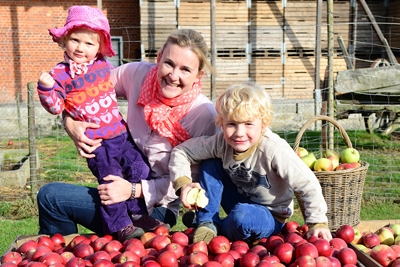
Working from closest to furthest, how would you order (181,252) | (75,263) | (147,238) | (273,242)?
1. (75,263)
2. (181,252)
3. (273,242)
4. (147,238)

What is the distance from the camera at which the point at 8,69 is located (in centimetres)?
1399

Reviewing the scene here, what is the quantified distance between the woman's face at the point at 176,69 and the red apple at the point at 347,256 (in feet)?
4.16

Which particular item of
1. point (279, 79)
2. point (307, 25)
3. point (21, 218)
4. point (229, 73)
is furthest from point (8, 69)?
point (21, 218)

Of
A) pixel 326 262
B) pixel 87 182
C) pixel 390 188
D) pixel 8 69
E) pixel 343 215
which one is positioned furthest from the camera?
pixel 8 69

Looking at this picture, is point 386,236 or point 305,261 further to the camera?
point 386,236

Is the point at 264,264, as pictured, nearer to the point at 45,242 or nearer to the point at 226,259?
the point at 226,259

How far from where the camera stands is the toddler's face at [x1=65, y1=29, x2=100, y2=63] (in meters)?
2.98

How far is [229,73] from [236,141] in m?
11.4

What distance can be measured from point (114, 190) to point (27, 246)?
1.85 ft

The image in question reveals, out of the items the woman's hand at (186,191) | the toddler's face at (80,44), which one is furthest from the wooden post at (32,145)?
the woman's hand at (186,191)

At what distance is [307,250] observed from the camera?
2518 mm

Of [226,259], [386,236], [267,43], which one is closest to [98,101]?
[226,259]

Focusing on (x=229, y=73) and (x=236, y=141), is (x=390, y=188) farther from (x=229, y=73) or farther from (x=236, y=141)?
(x=229, y=73)

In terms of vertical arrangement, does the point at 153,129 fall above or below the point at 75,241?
above
